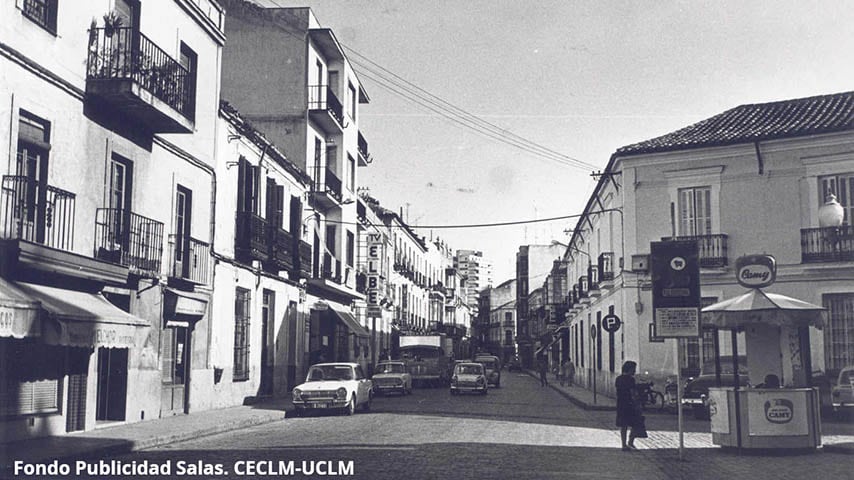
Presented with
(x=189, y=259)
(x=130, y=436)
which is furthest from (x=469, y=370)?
(x=130, y=436)

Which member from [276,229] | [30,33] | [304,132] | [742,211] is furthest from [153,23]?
[742,211]

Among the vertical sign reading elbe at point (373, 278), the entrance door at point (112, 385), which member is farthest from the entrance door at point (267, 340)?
the vertical sign reading elbe at point (373, 278)

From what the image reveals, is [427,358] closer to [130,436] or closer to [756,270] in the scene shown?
[130,436]

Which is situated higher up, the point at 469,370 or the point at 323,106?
the point at 323,106

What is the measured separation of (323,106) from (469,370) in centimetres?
1154

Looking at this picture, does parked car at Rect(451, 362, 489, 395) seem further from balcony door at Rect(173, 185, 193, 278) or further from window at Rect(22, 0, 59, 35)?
window at Rect(22, 0, 59, 35)

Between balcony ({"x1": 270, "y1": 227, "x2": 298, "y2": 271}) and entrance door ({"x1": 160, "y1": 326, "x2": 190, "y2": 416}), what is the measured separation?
233 inches

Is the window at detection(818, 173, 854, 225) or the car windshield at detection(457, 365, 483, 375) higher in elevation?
the window at detection(818, 173, 854, 225)

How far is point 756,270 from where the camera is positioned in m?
14.9

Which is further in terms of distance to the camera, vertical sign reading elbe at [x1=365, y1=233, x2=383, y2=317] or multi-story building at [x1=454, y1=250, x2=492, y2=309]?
multi-story building at [x1=454, y1=250, x2=492, y2=309]

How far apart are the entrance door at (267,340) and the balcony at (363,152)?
52.7 ft

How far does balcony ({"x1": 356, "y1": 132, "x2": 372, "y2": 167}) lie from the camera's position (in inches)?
1665

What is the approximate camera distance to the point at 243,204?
24406 millimetres

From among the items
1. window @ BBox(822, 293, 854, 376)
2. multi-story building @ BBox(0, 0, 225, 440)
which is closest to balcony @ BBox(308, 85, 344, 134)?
multi-story building @ BBox(0, 0, 225, 440)
